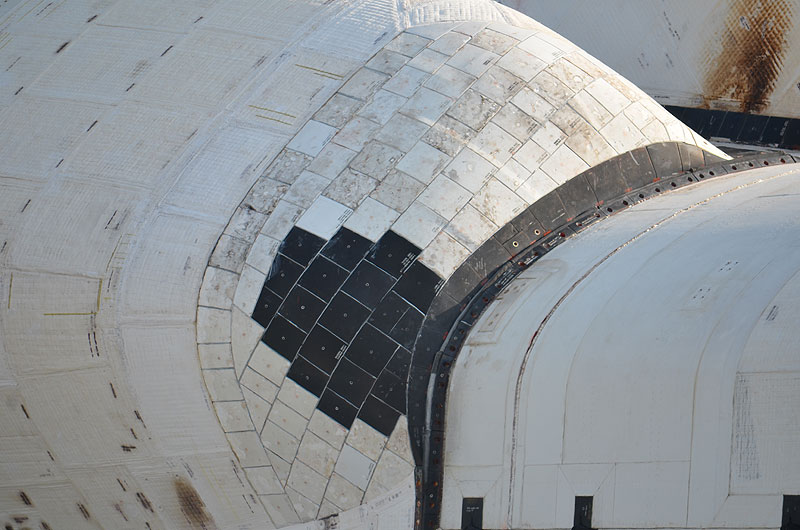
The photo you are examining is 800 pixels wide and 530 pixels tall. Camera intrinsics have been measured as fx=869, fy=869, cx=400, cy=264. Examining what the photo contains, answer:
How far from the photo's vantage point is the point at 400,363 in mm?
5078

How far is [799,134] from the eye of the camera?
318 inches

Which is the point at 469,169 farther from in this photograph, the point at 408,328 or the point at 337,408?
the point at 337,408

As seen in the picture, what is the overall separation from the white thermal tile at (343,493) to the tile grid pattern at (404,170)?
5 cm

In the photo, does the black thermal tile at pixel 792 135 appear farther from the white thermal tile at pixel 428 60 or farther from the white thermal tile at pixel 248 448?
the white thermal tile at pixel 248 448

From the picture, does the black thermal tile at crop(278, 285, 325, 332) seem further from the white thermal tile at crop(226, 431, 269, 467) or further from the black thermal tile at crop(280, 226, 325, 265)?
the white thermal tile at crop(226, 431, 269, 467)

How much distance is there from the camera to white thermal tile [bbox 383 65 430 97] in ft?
19.2

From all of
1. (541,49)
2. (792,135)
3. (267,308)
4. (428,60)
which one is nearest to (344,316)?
(267,308)

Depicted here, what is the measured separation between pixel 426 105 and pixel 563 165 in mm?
989

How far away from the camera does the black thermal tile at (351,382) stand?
512 centimetres

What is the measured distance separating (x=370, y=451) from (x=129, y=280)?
74.4 inches

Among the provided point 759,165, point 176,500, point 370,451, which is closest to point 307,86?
point 370,451

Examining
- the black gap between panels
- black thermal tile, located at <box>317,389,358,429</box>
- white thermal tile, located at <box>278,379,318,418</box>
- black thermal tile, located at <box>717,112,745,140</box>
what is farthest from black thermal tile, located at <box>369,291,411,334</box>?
black thermal tile, located at <box>717,112,745,140</box>

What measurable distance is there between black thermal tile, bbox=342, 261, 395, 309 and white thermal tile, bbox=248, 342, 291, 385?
0.59 metres

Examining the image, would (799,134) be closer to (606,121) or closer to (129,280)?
(606,121)
